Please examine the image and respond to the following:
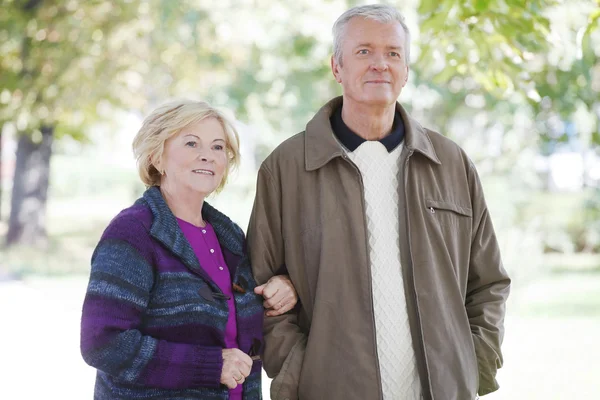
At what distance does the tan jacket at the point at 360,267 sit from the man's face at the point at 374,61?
0.20 meters

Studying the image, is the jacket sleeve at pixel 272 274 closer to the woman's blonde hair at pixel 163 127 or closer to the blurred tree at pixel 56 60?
the woman's blonde hair at pixel 163 127

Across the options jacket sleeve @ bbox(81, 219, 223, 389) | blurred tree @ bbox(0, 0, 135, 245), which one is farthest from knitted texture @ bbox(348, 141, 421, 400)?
blurred tree @ bbox(0, 0, 135, 245)

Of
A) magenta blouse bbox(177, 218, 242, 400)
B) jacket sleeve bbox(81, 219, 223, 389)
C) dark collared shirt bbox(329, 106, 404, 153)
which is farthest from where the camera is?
dark collared shirt bbox(329, 106, 404, 153)

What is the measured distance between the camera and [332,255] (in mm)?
2822

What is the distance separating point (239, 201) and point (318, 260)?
662 cm

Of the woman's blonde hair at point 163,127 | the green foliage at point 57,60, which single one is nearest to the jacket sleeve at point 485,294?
the woman's blonde hair at point 163,127

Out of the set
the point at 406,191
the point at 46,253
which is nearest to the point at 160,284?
the point at 406,191

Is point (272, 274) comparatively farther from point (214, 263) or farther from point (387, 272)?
point (387, 272)

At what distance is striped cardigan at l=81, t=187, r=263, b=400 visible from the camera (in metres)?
2.42

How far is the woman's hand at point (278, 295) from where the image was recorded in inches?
112

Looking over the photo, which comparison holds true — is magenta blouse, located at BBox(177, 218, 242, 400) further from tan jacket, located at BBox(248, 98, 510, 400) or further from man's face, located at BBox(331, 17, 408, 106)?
man's face, located at BBox(331, 17, 408, 106)

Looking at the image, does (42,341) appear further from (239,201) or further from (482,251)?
(482,251)

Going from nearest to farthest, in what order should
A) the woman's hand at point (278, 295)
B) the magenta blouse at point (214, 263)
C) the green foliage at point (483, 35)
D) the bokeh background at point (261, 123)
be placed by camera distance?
the magenta blouse at point (214, 263)
the woman's hand at point (278, 295)
the green foliage at point (483, 35)
the bokeh background at point (261, 123)

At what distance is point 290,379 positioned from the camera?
285 cm
